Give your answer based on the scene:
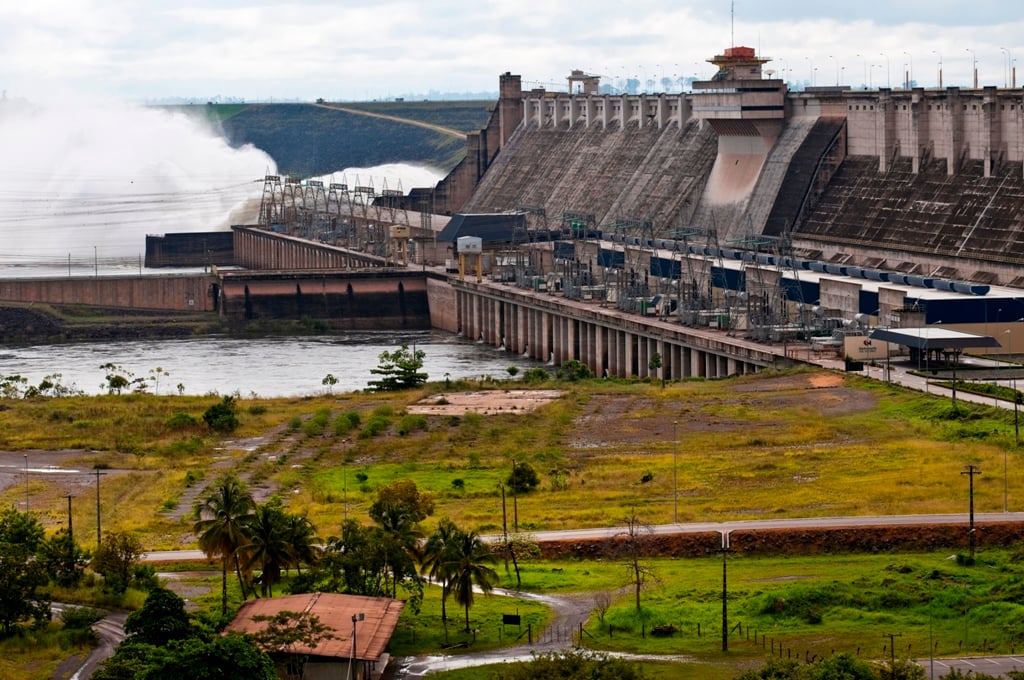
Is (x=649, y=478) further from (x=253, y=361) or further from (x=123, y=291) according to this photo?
(x=123, y=291)

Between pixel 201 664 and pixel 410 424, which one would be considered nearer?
pixel 201 664

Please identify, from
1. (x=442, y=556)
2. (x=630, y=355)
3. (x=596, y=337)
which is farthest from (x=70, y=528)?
(x=596, y=337)

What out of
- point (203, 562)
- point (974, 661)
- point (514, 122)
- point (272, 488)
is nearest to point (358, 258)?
point (514, 122)

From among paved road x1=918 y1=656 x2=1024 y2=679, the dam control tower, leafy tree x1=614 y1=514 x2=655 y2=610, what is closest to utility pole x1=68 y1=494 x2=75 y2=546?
leafy tree x1=614 y1=514 x2=655 y2=610

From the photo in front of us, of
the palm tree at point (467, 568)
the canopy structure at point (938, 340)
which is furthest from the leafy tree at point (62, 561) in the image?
the canopy structure at point (938, 340)

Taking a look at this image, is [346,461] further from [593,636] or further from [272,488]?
[593,636]

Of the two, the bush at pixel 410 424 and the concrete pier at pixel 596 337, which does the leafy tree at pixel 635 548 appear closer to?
the bush at pixel 410 424
